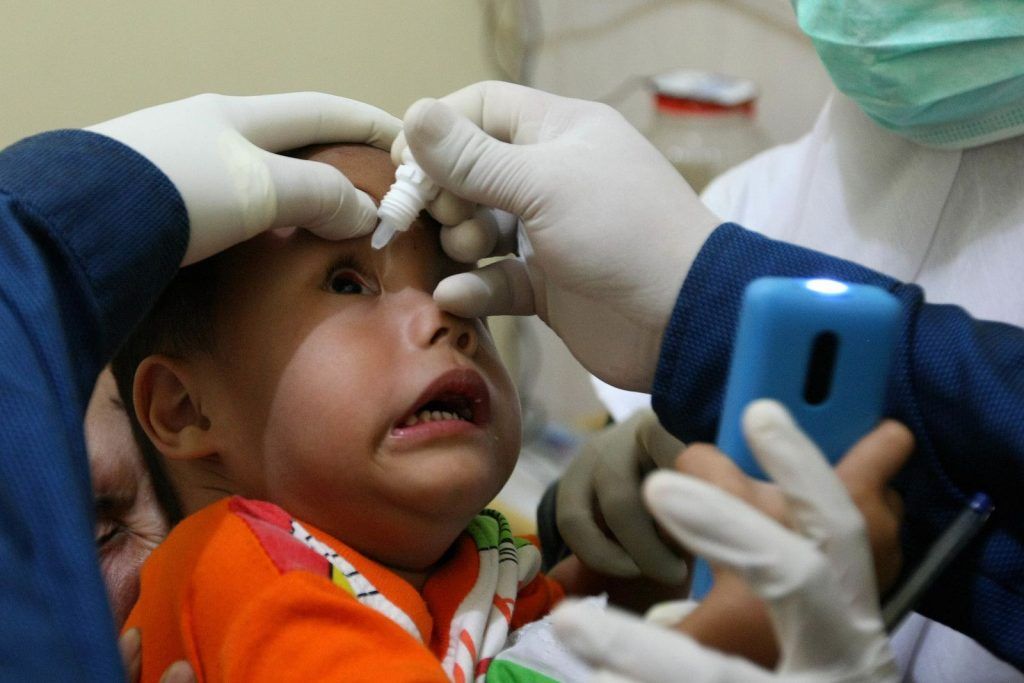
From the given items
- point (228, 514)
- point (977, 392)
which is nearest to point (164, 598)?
point (228, 514)

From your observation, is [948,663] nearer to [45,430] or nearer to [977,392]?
[977,392]

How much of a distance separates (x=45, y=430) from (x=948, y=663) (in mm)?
925

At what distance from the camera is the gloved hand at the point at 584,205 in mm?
886

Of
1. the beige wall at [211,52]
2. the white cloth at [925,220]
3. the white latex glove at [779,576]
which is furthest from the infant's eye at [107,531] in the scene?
the white cloth at [925,220]

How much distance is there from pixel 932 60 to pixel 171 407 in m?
0.89

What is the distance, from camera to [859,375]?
62cm

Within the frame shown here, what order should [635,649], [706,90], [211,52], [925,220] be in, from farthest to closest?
1. [706,90]
2. [211,52]
3. [925,220]
4. [635,649]

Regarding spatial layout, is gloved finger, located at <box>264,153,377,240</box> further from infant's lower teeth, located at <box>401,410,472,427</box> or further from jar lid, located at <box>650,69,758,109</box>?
jar lid, located at <box>650,69,758,109</box>

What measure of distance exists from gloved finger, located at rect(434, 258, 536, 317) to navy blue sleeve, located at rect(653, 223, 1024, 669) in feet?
0.66

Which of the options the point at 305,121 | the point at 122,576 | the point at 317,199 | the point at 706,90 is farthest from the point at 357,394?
the point at 706,90

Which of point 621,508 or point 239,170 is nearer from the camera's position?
point 239,170

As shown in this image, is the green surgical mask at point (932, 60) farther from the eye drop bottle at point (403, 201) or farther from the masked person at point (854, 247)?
the eye drop bottle at point (403, 201)

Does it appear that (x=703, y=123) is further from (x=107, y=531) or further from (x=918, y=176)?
(x=107, y=531)

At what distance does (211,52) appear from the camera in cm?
146
